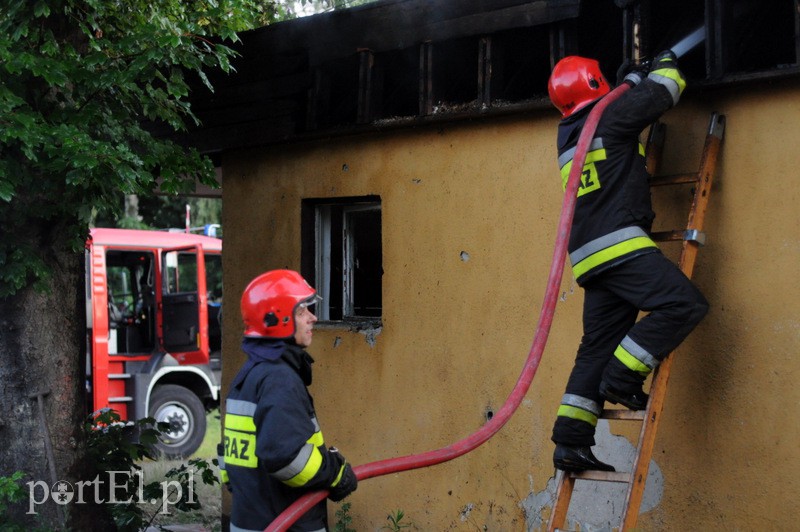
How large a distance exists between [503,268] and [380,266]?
1334 millimetres

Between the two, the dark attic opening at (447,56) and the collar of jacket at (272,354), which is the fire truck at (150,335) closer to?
the dark attic opening at (447,56)

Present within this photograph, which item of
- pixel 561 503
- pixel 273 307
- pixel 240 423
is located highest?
pixel 273 307

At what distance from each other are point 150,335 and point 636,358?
26.7ft

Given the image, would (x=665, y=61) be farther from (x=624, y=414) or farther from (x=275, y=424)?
(x=275, y=424)

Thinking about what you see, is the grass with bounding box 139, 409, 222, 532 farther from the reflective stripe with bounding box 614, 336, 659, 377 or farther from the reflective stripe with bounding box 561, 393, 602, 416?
the reflective stripe with bounding box 614, 336, 659, 377

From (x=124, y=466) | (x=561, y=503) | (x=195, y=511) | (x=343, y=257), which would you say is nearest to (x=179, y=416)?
(x=195, y=511)

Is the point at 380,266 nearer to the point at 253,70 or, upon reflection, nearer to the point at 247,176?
the point at 247,176

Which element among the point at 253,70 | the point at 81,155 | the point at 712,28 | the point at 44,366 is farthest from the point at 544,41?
the point at 44,366

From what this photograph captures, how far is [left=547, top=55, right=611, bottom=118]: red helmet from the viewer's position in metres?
3.99

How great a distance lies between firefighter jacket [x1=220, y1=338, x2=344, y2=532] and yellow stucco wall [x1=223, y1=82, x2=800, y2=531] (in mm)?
1819

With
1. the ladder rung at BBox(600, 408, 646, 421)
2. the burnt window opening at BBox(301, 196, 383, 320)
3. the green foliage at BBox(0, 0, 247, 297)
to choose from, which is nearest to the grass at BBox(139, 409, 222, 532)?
the burnt window opening at BBox(301, 196, 383, 320)

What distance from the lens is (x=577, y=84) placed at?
13.1 feet

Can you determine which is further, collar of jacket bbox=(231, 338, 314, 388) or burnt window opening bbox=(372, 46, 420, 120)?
burnt window opening bbox=(372, 46, 420, 120)

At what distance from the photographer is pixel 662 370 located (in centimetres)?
374
